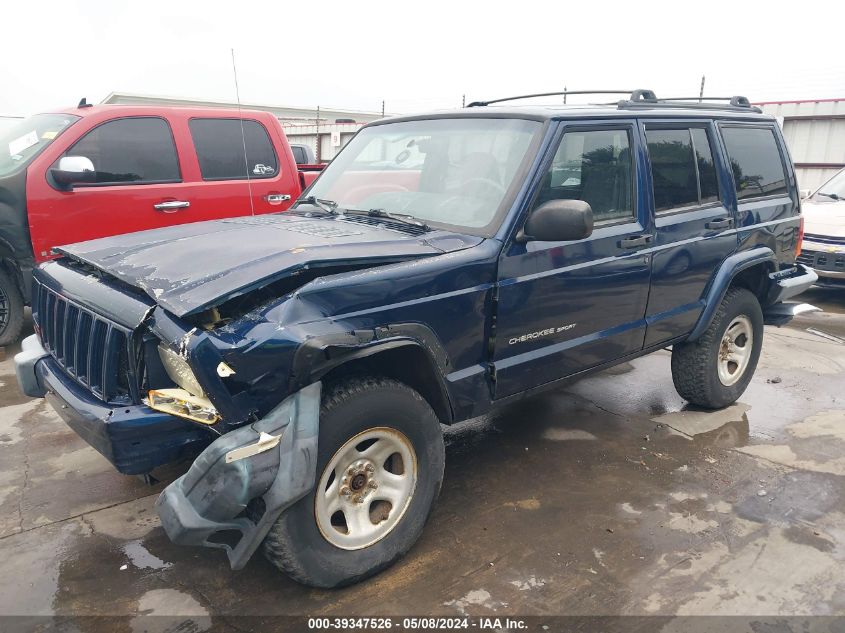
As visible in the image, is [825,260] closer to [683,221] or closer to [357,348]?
[683,221]

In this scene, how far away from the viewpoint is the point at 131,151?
586cm

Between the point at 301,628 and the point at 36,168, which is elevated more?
the point at 36,168

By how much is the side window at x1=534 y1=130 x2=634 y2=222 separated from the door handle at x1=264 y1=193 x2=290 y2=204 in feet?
12.8

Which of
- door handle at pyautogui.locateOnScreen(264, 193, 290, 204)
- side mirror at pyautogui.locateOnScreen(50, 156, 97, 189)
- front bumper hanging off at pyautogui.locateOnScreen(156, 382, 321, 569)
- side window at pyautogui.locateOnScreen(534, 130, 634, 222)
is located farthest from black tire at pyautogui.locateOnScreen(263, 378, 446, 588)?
door handle at pyautogui.locateOnScreen(264, 193, 290, 204)

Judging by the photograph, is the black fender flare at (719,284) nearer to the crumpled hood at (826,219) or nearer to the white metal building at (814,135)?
the crumpled hood at (826,219)

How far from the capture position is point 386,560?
282 cm

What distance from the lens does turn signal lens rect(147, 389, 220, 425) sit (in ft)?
A: 7.95

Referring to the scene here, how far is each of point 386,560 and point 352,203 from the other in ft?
6.52

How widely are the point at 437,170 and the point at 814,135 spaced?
40.1ft

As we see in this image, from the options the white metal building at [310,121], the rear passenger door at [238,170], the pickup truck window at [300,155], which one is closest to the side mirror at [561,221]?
the rear passenger door at [238,170]

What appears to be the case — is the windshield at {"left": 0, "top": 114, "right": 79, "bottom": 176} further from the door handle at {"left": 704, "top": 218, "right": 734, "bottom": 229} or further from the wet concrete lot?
the door handle at {"left": 704, "top": 218, "right": 734, "bottom": 229}

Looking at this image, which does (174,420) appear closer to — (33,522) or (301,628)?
(301,628)

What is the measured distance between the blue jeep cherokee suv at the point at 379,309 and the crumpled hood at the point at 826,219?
4.64 meters

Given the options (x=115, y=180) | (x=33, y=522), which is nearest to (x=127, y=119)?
(x=115, y=180)
